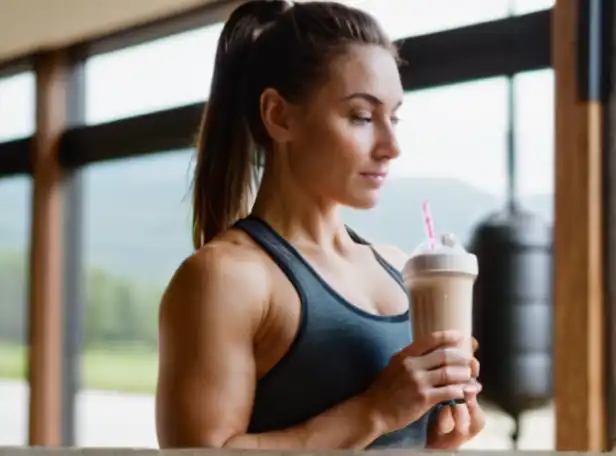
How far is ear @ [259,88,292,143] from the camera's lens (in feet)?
3.10

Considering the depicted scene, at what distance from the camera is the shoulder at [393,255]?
3.07 ft

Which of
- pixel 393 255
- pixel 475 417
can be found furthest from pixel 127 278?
pixel 475 417

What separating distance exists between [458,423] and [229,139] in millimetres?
386

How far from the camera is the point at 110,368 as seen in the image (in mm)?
1023

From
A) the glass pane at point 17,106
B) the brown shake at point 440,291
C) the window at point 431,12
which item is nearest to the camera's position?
the brown shake at point 440,291

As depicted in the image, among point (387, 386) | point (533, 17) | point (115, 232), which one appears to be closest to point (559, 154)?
point (533, 17)

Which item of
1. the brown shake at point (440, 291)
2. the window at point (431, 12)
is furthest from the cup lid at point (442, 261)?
the window at point (431, 12)

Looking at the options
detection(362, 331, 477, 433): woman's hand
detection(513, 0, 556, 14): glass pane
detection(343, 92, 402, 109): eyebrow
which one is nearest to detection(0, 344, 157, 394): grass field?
detection(362, 331, 477, 433): woman's hand

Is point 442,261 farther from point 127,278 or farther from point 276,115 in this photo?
point 127,278

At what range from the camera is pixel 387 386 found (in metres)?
0.90

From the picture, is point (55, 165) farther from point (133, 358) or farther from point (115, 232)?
point (133, 358)

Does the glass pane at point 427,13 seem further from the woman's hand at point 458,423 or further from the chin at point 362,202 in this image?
the woman's hand at point 458,423

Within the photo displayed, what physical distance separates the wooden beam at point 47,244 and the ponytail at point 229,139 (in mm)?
195

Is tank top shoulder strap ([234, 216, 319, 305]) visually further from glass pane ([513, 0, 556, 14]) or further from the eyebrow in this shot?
glass pane ([513, 0, 556, 14])
